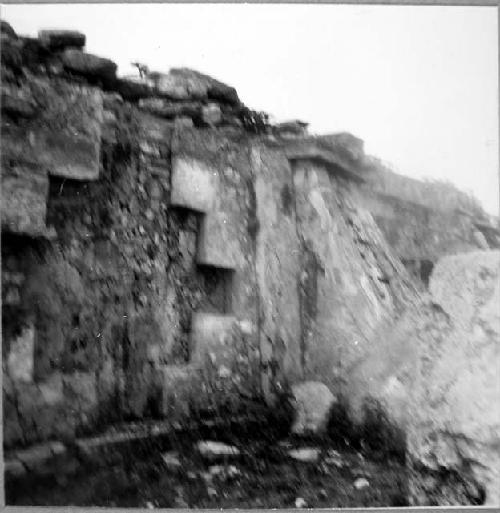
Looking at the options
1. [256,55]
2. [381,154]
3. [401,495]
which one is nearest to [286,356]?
[401,495]

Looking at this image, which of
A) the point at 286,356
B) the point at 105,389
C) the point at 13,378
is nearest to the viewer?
the point at 13,378

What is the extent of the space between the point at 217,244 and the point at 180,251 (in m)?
0.19

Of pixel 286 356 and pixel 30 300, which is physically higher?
pixel 30 300

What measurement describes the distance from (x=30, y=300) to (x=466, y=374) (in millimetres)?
1999

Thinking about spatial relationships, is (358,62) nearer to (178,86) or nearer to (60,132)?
(178,86)

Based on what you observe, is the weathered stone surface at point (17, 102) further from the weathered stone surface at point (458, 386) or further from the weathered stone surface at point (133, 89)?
the weathered stone surface at point (458, 386)

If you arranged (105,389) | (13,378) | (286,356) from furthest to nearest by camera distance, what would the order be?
1. (286,356)
2. (105,389)
3. (13,378)

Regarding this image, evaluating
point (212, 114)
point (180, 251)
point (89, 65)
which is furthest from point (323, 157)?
point (89, 65)

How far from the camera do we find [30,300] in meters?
2.41

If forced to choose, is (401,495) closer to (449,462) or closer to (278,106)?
(449,462)

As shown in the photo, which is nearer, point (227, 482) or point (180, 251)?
point (227, 482)

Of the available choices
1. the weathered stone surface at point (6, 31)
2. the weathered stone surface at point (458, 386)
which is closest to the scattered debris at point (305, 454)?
the weathered stone surface at point (458, 386)

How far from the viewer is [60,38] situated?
253 centimetres

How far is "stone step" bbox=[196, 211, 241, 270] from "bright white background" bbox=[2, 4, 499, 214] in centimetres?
60
